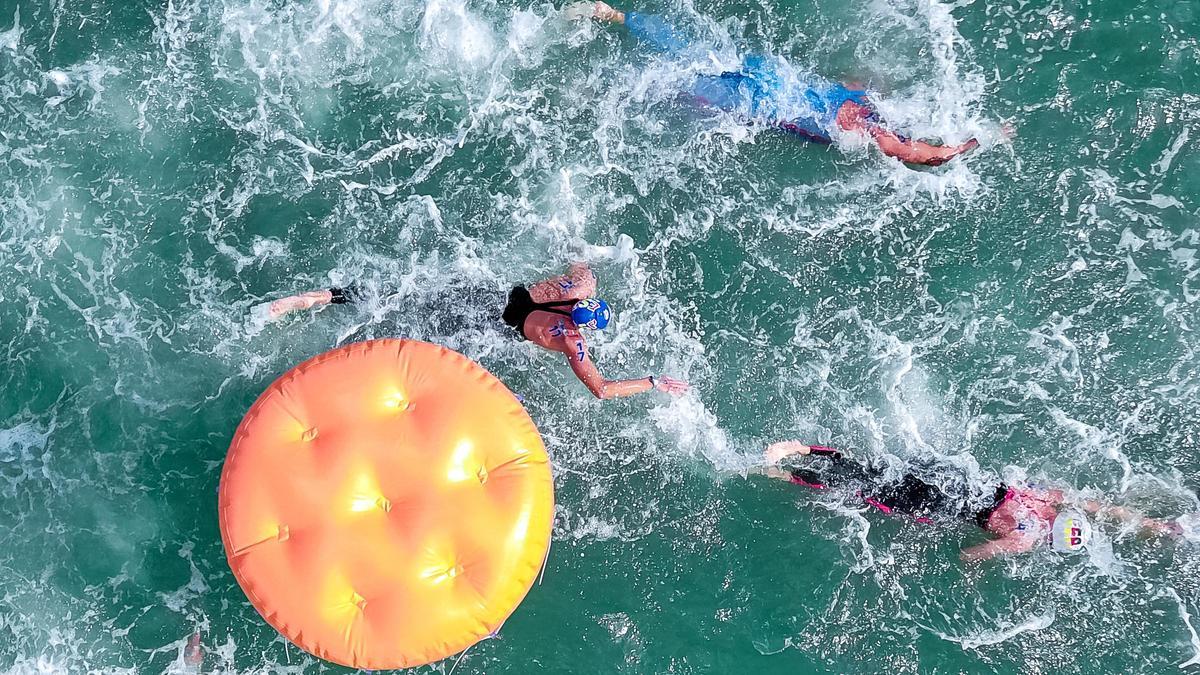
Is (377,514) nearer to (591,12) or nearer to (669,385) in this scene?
(669,385)

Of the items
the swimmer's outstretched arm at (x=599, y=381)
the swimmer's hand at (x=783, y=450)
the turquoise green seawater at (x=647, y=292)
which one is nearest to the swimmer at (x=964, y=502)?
the swimmer's hand at (x=783, y=450)

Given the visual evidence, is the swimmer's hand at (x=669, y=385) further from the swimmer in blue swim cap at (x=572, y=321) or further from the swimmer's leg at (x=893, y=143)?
the swimmer's leg at (x=893, y=143)

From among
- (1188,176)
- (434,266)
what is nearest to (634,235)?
(434,266)

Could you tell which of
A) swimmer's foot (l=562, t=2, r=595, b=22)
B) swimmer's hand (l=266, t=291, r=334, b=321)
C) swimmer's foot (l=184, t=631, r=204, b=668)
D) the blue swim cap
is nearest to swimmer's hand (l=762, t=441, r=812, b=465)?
the blue swim cap

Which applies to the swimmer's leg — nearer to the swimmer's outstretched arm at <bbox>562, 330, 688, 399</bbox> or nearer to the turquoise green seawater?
the turquoise green seawater

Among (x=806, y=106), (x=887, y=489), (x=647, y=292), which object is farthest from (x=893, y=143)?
(x=887, y=489)
